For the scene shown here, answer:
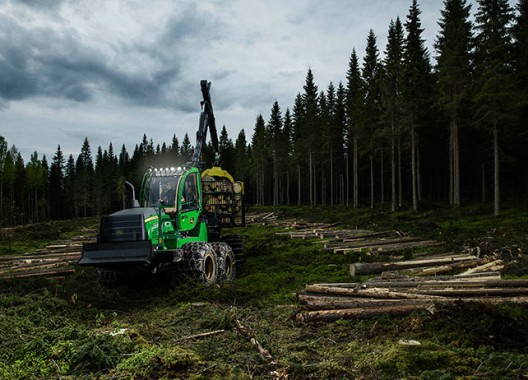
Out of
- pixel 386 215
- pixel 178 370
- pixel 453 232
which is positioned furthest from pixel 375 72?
pixel 178 370

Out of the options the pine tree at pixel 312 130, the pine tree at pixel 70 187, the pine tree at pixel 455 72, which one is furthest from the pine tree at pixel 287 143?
the pine tree at pixel 70 187

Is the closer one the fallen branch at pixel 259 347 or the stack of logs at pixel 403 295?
the fallen branch at pixel 259 347

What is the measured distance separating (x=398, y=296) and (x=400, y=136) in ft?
128

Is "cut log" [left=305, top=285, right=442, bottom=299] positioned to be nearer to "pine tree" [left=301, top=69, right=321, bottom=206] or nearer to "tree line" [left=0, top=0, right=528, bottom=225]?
"tree line" [left=0, top=0, right=528, bottom=225]

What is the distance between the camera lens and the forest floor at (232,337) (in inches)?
228

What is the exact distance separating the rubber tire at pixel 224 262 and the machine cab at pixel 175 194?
1104 millimetres

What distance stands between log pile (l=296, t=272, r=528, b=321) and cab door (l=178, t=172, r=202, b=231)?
15.7 feet

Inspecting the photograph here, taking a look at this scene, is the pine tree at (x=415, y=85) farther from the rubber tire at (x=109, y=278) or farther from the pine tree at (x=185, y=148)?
the pine tree at (x=185, y=148)

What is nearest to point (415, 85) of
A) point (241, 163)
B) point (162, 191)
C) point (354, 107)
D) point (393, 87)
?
point (393, 87)

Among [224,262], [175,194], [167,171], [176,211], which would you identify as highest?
[167,171]

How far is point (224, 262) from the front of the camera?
13469 millimetres

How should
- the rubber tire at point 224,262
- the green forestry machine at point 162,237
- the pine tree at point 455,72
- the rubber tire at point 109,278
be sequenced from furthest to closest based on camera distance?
the pine tree at point 455,72
the rubber tire at point 224,262
the rubber tire at point 109,278
the green forestry machine at point 162,237

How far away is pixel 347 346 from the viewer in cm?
681

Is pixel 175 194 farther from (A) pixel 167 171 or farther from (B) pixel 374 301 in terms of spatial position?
(B) pixel 374 301
